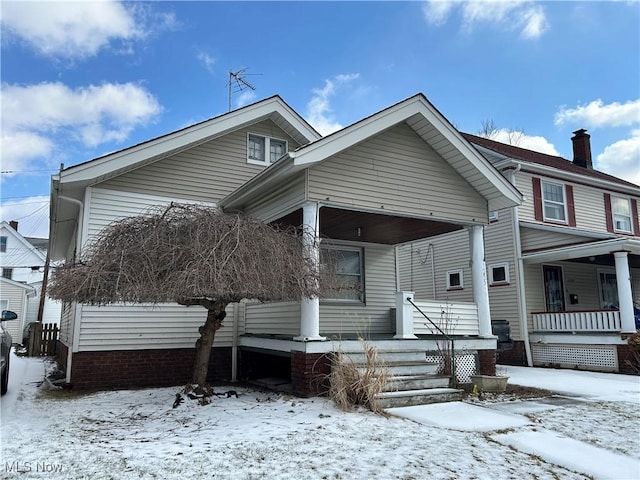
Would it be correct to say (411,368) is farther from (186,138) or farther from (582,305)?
(582,305)

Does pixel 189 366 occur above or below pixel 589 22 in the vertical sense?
below

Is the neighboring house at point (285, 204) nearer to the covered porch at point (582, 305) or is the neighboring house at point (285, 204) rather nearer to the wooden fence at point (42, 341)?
the covered porch at point (582, 305)

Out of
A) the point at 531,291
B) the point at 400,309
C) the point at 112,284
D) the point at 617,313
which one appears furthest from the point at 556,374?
the point at 112,284

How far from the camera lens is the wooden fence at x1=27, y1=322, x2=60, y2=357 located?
1700 cm

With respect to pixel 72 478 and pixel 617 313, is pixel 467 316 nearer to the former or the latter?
pixel 617 313

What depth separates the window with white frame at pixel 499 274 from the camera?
15.2 metres

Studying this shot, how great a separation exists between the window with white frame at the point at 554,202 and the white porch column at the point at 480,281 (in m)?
7.56

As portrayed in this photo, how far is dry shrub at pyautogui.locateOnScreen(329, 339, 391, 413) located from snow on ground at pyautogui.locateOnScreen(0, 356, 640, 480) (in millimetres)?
199

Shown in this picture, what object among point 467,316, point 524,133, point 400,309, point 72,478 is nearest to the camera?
point 72,478

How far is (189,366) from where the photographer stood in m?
10.1

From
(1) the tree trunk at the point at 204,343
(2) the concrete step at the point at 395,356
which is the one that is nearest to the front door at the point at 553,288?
(2) the concrete step at the point at 395,356

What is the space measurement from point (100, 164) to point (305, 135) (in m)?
4.74

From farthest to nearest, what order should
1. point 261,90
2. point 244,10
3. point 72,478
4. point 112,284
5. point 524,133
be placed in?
1. point 524,133
2. point 261,90
3. point 244,10
4. point 112,284
5. point 72,478
